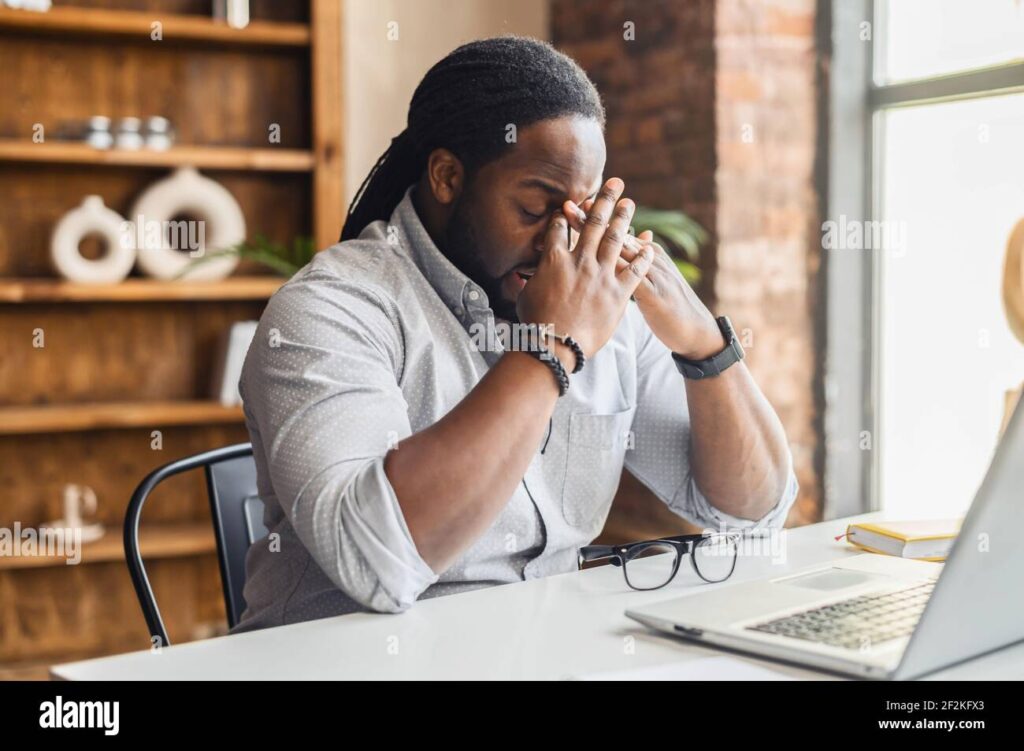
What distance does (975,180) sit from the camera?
2.77 metres

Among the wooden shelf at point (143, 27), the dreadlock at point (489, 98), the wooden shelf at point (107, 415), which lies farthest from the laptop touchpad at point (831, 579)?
the wooden shelf at point (143, 27)

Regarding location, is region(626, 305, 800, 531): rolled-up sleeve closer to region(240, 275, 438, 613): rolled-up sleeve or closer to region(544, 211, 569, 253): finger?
region(544, 211, 569, 253): finger

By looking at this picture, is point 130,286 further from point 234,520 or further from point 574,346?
point 574,346

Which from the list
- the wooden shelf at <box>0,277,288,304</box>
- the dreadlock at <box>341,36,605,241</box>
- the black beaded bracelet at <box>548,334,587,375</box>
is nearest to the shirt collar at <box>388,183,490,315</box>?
the dreadlock at <box>341,36,605,241</box>

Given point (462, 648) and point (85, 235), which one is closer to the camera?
point (462, 648)

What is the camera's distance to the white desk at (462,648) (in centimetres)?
95

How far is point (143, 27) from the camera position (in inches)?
116

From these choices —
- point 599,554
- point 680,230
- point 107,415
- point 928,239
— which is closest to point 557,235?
point 599,554

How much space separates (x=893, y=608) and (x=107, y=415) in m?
2.40

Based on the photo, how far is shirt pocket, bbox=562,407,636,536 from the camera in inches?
60.3

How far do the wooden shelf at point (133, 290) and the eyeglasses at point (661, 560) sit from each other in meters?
1.89

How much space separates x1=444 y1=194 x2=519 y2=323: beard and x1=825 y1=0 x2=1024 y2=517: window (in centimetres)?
167
